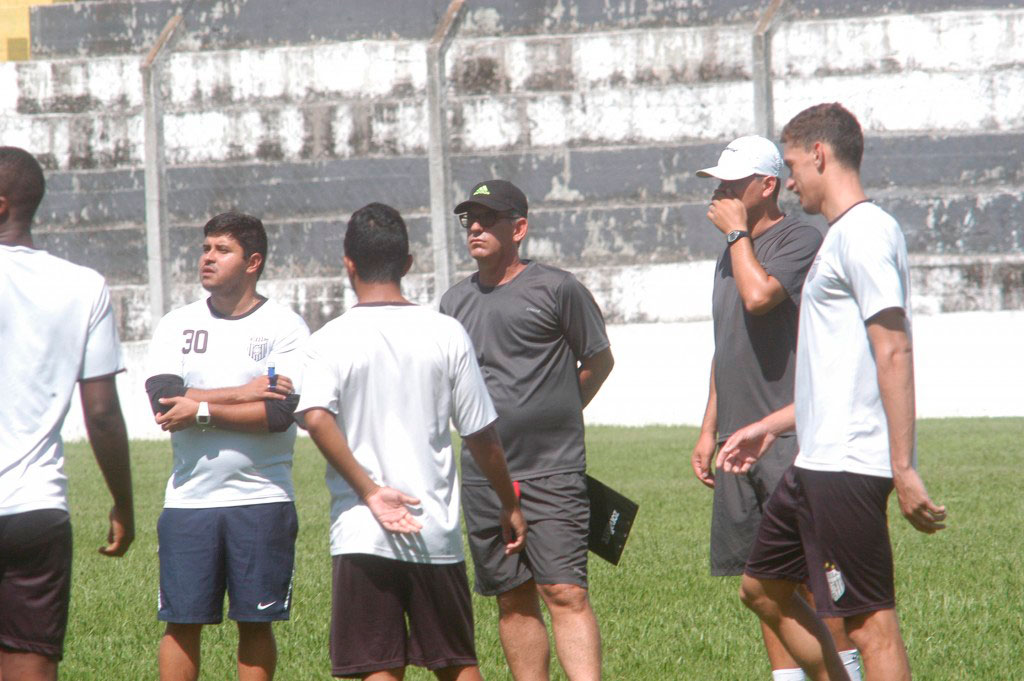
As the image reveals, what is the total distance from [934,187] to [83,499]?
13747mm

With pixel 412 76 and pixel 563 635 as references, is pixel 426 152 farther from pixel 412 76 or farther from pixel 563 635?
pixel 563 635

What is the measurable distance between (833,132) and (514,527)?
1.91 m

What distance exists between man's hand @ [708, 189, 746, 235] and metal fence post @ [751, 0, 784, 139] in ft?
50.2

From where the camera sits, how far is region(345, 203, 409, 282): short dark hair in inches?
184

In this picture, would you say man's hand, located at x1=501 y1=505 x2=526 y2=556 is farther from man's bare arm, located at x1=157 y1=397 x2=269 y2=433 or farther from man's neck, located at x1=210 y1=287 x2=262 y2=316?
man's neck, located at x1=210 y1=287 x2=262 y2=316

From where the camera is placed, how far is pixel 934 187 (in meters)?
20.4

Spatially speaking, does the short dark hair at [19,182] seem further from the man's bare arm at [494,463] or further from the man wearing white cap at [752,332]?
the man wearing white cap at [752,332]

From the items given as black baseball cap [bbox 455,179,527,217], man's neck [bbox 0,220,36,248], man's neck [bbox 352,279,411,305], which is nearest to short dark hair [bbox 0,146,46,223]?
man's neck [bbox 0,220,36,248]

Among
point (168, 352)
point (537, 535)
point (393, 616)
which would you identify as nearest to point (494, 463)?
point (393, 616)

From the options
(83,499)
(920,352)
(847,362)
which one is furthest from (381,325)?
(920,352)

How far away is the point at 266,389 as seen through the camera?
5398 mm

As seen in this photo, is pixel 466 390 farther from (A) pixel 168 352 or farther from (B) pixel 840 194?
(A) pixel 168 352

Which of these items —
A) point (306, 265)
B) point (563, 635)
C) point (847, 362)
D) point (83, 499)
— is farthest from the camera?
point (306, 265)

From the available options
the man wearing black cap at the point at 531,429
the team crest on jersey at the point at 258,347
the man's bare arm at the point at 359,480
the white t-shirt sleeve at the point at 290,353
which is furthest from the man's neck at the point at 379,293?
the man wearing black cap at the point at 531,429
